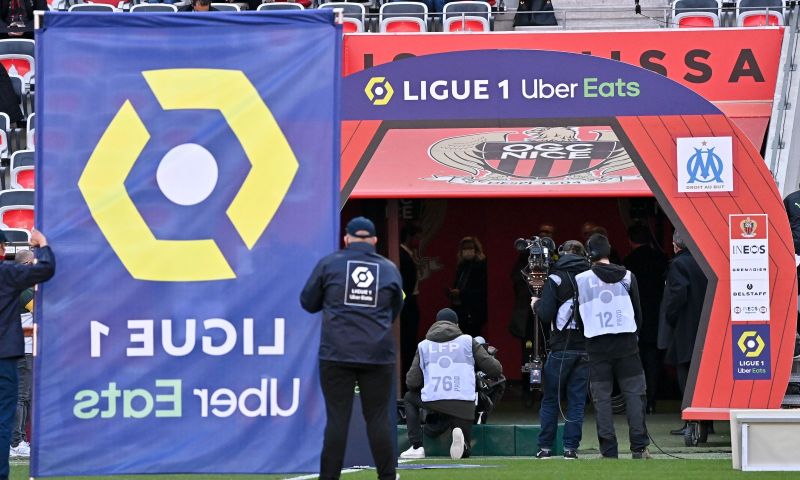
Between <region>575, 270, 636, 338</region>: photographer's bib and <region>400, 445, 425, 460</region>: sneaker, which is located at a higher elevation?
<region>575, 270, 636, 338</region>: photographer's bib

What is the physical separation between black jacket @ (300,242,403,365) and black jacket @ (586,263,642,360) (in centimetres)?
342

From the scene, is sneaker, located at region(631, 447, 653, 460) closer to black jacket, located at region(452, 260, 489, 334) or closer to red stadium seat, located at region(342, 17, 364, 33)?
black jacket, located at region(452, 260, 489, 334)

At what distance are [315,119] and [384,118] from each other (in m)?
4.10

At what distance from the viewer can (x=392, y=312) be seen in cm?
888

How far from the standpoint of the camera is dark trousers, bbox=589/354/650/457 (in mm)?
11859

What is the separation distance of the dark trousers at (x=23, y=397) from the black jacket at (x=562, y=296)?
4467 millimetres

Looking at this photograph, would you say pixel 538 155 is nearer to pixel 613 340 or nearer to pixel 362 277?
pixel 613 340

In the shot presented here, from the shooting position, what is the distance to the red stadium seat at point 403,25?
61.0ft

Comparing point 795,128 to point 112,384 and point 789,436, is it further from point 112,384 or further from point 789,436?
point 112,384

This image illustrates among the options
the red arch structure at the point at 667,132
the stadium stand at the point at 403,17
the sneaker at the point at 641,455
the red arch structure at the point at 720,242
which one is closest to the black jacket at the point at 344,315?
the sneaker at the point at 641,455

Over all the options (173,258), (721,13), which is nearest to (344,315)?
(173,258)

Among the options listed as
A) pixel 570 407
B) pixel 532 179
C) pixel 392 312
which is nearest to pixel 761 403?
pixel 570 407

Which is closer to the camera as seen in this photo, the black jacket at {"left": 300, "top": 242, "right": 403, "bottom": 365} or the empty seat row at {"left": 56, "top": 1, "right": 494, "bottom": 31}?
the black jacket at {"left": 300, "top": 242, "right": 403, "bottom": 365}

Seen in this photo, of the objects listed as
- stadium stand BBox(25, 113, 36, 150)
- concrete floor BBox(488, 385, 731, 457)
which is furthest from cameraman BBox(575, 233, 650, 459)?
stadium stand BBox(25, 113, 36, 150)
